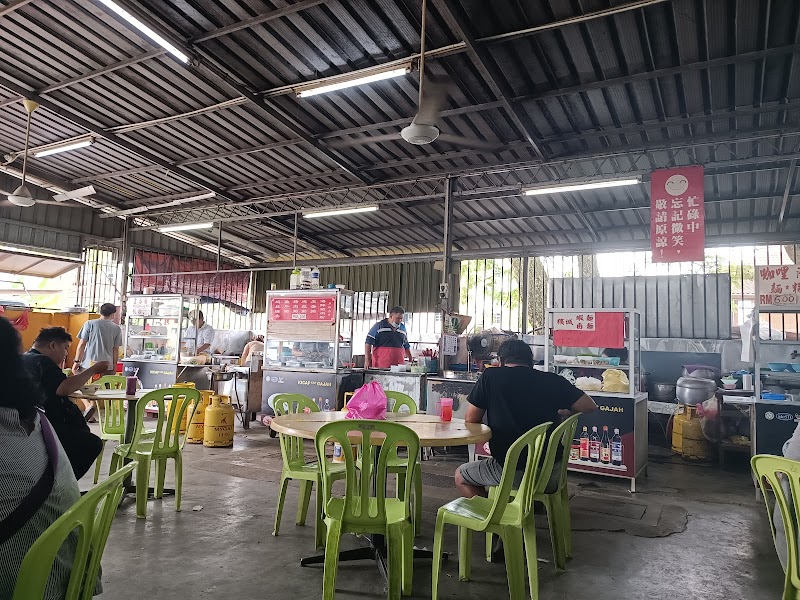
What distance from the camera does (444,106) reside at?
7.81 m

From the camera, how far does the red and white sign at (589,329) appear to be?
19.0 ft

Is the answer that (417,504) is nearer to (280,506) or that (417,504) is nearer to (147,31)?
(280,506)

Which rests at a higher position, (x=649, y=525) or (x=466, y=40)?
(x=466, y=40)

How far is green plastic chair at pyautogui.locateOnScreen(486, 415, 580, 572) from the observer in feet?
10.4

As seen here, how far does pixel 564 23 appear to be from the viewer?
5965 millimetres

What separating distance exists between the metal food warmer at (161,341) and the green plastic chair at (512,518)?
7.21 m

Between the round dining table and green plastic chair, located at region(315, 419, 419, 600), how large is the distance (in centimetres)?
12

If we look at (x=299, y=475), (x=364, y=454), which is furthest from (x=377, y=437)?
(x=299, y=475)

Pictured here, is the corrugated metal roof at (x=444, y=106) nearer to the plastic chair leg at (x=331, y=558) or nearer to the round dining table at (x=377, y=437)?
the round dining table at (x=377, y=437)

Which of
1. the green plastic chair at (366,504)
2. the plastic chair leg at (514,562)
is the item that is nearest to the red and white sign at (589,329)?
the plastic chair leg at (514,562)

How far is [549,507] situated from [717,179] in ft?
27.3

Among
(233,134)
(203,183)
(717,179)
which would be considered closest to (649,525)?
(717,179)

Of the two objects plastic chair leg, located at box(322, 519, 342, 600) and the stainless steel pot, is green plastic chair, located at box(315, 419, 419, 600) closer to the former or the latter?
plastic chair leg, located at box(322, 519, 342, 600)

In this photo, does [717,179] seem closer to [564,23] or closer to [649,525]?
[564,23]
